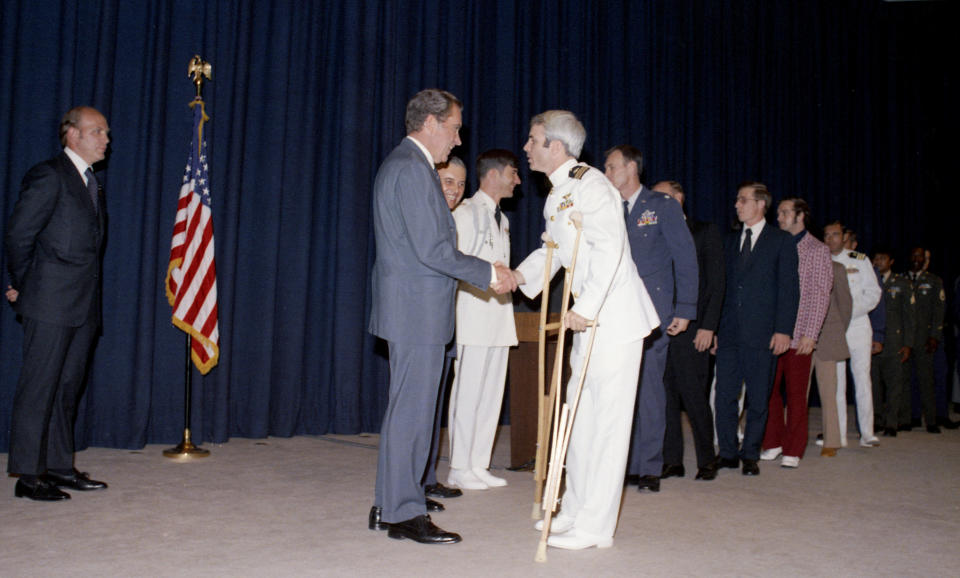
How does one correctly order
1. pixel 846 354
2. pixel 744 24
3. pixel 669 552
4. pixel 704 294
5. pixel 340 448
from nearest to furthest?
1. pixel 669 552
2. pixel 704 294
3. pixel 340 448
4. pixel 846 354
5. pixel 744 24

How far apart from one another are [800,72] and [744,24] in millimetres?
984

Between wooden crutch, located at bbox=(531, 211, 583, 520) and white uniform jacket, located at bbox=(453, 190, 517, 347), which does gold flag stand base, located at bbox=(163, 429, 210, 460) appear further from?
wooden crutch, located at bbox=(531, 211, 583, 520)

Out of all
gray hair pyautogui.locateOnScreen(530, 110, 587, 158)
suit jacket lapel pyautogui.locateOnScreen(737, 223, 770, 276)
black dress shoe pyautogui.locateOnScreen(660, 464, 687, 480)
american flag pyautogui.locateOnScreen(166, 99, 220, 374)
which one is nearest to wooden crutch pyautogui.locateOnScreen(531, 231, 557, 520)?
gray hair pyautogui.locateOnScreen(530, 110, 587, 158)

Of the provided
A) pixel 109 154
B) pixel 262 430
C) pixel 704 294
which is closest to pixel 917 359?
pixel 704 294

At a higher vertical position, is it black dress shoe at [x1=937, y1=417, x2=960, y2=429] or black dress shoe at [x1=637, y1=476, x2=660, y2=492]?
black dress shoe at [x1=937, y1=417, x2=960, y2=429]

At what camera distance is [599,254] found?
294 centimetres

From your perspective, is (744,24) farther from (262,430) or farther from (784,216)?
(262,430)

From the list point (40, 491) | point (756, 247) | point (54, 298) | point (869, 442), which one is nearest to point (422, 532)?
point (40, 491)

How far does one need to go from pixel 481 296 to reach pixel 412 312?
1064 mm

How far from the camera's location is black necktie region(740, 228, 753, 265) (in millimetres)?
4812

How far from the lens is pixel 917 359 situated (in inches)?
271

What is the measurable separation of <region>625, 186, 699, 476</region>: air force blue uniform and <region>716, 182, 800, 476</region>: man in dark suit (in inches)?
29.7

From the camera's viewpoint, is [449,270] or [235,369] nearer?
[449,270]

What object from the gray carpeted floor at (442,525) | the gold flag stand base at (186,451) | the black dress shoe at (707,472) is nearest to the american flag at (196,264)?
the gold flag stand base at (186,451)
